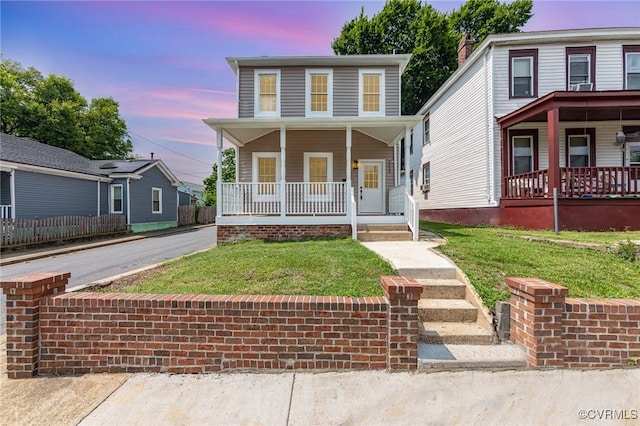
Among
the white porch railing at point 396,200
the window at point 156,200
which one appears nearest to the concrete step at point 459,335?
the white porch railing at point 396,200

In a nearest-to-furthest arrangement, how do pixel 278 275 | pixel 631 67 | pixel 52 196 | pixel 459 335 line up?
1. pixel 459 335
2. pixel 278 275
3. pixel 631 67
4. pixel 52 196

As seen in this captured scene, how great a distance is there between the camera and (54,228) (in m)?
13.8

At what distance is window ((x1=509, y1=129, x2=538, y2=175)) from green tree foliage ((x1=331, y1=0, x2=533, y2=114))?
15.9 metres

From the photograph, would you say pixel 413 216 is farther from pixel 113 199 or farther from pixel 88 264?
pixel 113 199

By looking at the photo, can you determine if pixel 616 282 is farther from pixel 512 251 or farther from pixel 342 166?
pixel 342 166

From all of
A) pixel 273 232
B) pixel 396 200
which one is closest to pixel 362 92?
pixel 396 200

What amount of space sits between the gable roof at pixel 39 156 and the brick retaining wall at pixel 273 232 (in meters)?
11.0

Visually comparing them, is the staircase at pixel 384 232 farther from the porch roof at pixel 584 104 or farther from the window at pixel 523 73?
the window at pixel 523 73

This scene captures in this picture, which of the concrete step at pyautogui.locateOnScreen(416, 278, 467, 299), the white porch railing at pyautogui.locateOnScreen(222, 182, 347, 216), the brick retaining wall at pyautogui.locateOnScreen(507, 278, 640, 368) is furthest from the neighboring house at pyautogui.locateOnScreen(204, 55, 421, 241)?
the brick retaining wall at pyautogui.locateOnScreen(507, 278, 640, 368)

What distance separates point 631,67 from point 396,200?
9.90 meters

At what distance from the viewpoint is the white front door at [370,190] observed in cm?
1212

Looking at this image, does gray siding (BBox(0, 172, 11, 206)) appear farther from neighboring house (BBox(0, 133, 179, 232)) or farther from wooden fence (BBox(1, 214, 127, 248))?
wooden fence (BBox(1, 214, 127, 248))

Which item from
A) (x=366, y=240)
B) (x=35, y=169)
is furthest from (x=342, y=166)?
(x=35, y=169)

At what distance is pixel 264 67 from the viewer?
39.3 feet
